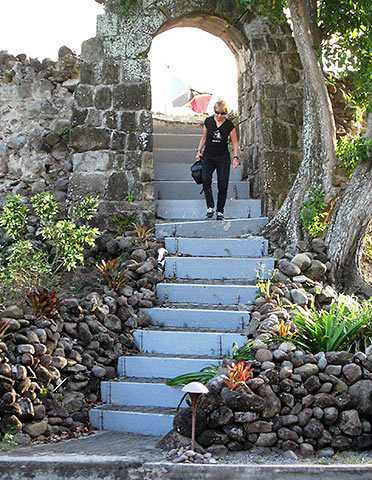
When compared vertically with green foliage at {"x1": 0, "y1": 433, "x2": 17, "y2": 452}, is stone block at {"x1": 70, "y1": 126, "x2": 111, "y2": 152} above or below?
above

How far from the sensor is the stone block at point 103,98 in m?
9.04

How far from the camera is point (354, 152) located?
7.49m

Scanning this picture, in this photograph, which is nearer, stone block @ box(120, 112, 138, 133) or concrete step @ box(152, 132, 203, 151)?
stone block @ box(120, 112, 138, 133)

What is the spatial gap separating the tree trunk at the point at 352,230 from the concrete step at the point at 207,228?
4.50ft

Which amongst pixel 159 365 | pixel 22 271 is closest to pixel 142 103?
pixel 22 271

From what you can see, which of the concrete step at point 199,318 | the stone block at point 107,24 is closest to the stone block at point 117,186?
the stone block at point 107,24

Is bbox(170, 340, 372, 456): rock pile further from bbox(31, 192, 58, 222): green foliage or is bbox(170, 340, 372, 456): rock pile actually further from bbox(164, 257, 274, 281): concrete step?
bbox(31, 192, 58, 222): green foliage

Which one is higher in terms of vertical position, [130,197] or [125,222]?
[130,197]

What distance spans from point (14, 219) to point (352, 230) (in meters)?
3.84

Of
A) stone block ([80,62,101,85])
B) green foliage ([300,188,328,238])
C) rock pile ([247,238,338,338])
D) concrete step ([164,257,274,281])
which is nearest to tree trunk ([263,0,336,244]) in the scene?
green foliage ([300,188,328,238])

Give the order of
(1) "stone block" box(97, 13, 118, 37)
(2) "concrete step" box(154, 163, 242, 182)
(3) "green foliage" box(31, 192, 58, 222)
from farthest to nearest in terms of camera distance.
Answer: (2) "concrete step" box(154, 163, 242, 182) < (1) "stone block" box(97, 13, 118, 37) < (3) "green foliage" box(31, 192, 58, 222)

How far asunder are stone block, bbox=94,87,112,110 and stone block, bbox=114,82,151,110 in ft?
0.30

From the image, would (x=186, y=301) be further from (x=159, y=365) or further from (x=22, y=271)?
(x=22, y=271)

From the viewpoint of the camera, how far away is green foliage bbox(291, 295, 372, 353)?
18.5 feet
